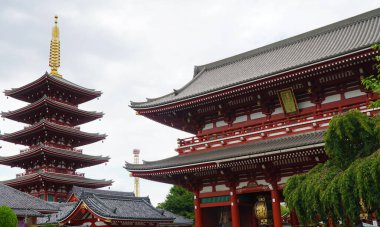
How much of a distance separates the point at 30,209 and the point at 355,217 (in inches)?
716

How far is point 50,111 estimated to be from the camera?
45.3 meters

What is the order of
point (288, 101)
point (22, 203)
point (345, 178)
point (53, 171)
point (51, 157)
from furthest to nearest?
1. point (51, 157)
2. point (53, 171)
3. point (22, 203)
4. point (288, 101)
5. point (345, 178)

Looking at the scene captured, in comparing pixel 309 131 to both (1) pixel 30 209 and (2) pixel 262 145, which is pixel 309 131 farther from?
(1) pixel 30 209

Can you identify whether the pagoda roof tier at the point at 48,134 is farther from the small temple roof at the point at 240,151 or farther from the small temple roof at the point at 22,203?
the small temple roof at the point at 240,151

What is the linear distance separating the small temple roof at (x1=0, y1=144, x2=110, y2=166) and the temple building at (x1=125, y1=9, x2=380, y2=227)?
2194cm

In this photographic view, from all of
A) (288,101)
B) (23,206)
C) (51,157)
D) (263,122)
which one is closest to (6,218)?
(23,206)

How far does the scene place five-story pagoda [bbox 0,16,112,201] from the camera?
141ft

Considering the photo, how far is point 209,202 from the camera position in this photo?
2066 centimetres

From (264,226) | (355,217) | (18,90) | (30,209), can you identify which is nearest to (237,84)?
(264,226)

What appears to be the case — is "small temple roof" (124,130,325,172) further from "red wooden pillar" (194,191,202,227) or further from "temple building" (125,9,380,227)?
"red wooden pillar" (194,191,202,227)

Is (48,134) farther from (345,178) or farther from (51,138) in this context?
(345,178)

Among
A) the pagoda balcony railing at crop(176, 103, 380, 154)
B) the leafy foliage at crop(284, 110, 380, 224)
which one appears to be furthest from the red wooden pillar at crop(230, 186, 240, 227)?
the leafy foliage at crop(284, 110, 380, 224)

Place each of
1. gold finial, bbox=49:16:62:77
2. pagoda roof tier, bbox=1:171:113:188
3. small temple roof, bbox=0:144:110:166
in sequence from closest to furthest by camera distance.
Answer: pagoda roof tier, bbox=1:171:113:188, small temple roof, bbox=0:144:110:166, gold finial, bbox=49:16:62:77

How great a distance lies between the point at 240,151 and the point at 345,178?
25.2 feet
